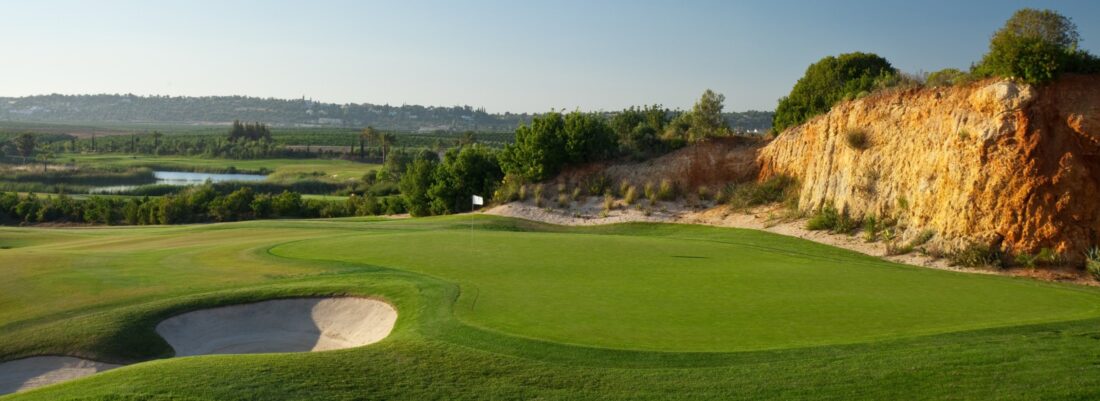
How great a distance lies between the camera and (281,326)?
16141mm

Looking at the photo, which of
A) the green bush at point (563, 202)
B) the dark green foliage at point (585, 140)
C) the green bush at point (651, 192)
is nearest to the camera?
the green bush at point (651, 192)

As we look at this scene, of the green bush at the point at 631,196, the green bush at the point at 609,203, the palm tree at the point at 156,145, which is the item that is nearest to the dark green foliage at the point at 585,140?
the green bush at the point at 609,203

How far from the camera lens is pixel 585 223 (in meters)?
37.1

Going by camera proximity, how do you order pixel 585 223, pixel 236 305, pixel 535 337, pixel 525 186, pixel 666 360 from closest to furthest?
1. pixel 666 360
2. pixel 535 337
3. pixel 236 305
4. pixel 585 223
5. pixel 525 186

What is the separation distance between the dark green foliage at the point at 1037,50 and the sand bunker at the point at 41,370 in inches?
965

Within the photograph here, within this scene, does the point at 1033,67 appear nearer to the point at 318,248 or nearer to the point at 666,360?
the point at 666,360

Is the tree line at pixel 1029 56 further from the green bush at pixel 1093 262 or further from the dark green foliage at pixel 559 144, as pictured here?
the dark green foliage at pixel 559 144

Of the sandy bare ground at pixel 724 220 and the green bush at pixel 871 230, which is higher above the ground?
the green bush at pixel 871 230

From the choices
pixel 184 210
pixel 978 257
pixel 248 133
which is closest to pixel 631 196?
pixel 978 257

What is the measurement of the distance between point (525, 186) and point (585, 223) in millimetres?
7023

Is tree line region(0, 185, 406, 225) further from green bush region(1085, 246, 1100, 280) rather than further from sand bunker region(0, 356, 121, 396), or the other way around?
green bush region(1085, 246, 1100, 280)

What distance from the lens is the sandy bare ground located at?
21.4 m

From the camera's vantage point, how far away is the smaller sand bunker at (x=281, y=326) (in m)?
15.1

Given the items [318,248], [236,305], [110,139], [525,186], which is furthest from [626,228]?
[110,139]
